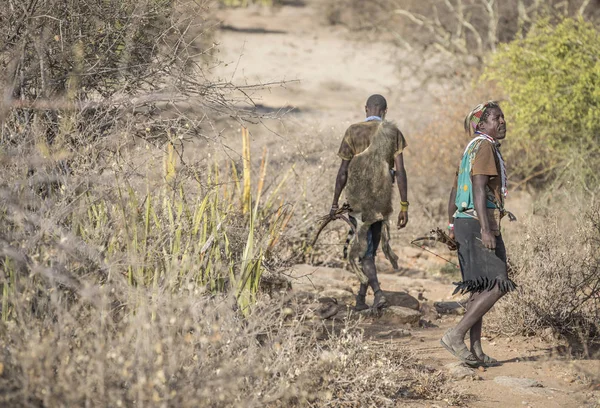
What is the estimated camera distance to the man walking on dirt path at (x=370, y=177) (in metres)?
7.00

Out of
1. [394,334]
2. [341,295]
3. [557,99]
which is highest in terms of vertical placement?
[557,99]

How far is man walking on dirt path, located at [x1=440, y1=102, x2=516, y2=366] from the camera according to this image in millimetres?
5355

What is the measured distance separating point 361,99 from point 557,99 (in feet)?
40.2

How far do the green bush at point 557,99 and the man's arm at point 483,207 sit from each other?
5.08 meters

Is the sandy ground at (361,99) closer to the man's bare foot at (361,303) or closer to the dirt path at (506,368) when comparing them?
the dirt path at (506,368)

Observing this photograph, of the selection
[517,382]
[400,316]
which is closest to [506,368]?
[517,382]

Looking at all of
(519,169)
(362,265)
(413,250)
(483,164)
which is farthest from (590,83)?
(483,164)

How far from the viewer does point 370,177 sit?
7066mm

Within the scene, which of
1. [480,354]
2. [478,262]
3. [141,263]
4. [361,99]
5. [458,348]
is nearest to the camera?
[141,263]

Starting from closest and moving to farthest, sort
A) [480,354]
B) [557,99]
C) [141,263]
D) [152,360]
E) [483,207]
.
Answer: [152,360] < [141,263] < [483,207] < [480,354] < [557,99]

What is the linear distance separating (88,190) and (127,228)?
0.31 m

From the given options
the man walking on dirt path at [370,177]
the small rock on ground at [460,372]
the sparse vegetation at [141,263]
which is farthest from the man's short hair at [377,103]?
the small rock on ground at [460,372]

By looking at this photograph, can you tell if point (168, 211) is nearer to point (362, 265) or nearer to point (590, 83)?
point (362, 265)

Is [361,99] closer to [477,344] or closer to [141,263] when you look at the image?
[477,344]
